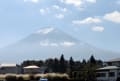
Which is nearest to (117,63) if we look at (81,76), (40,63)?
(81,76)

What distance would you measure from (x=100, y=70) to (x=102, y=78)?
164 cm

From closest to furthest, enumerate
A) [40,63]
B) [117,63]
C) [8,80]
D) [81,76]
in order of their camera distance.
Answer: [8,80] < [81,76] < [117,63] < [40,63]

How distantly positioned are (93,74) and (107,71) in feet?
8.51

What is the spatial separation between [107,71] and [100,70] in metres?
1.91

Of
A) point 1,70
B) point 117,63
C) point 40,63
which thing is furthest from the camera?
point 40,63

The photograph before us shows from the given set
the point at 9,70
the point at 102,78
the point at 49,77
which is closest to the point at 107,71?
the point at 102,78

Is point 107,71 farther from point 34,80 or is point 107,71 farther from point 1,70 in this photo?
point 1,70

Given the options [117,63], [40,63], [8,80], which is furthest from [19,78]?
[40,63]

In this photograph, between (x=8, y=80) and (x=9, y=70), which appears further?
(x=9, y=70)

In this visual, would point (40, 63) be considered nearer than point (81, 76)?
No

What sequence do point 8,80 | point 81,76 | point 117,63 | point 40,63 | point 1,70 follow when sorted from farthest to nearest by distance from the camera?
1. point 40,63
2. point 1,70
3. point 117,63
4. point 81,76
5. point 8,80

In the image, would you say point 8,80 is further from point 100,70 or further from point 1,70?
point 1,70

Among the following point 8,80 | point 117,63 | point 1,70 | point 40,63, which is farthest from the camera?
point 40,63

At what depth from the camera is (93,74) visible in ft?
236
